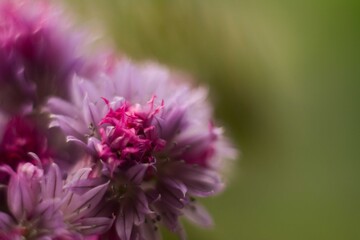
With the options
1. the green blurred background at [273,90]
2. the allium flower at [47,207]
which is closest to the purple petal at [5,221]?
the allium flower at [47,207]

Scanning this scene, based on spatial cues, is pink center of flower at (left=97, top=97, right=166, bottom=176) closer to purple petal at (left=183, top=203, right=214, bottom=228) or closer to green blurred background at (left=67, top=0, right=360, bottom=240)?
purple petal at (left=183, top=203, right=214, bottom=228)

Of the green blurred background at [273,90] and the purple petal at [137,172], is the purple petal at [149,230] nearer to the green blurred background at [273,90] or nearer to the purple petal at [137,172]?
the purple petal at [137,172]

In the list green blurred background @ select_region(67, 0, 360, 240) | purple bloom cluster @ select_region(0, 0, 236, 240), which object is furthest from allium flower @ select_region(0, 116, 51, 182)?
green blurred background @ select_region(67, 0, 360, 240)

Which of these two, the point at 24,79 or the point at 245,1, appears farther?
the point at 245,1

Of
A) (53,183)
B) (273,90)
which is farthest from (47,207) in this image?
(273,90)

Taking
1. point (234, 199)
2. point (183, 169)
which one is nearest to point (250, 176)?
point (234, 199)

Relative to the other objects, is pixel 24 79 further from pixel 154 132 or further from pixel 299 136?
pixel 299 136

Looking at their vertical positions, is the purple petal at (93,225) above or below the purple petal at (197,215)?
below
